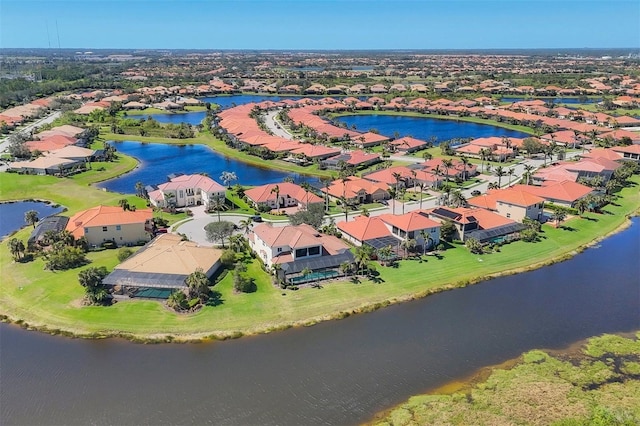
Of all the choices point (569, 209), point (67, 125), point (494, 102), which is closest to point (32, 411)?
point (569, 209)

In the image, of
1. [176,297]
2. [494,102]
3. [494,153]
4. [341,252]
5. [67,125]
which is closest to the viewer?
[176,297]

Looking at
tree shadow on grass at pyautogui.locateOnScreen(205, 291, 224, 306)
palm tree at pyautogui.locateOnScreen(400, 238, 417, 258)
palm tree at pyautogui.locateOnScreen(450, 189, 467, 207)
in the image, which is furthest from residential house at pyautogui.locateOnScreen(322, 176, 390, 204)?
tree shadow on grass at pyautogui.locateOnScreen(205, 291, 224, 306)

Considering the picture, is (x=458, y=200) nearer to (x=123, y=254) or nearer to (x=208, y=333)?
(x=208, y=333)

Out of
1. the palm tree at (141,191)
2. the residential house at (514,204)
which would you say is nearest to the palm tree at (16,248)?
the palm tree at (141,191)

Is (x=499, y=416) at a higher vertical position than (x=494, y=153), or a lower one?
lower

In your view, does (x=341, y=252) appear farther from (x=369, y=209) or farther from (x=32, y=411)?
(x=32, y=411)

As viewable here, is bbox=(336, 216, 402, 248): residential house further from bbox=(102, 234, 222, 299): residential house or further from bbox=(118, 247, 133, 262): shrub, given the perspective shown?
bbox=(118, 247, 133, 262): shrub

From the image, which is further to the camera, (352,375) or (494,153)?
(494,153)
